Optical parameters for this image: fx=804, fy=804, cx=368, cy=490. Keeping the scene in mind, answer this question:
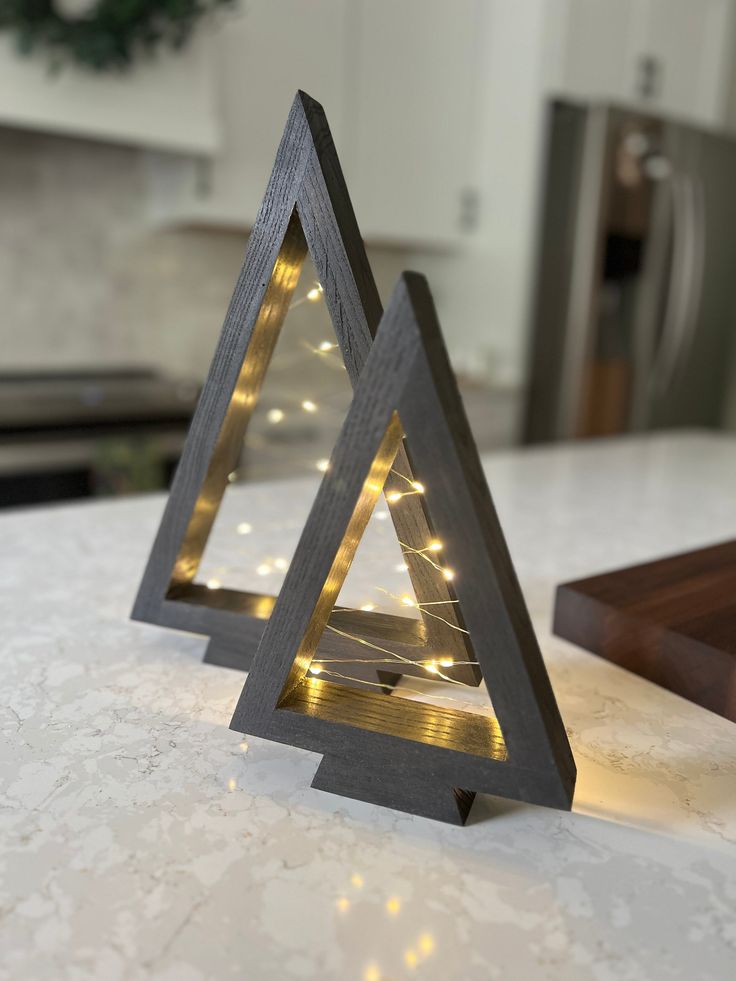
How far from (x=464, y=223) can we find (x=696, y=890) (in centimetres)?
295

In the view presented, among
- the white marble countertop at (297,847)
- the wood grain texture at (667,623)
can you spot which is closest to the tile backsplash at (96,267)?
the white marble countertop at (297,847)

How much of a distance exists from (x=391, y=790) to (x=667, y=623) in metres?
0.32

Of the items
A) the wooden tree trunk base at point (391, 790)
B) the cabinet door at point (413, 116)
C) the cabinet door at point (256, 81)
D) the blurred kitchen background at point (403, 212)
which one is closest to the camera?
the wooden tree trunk base at point (391, 790)

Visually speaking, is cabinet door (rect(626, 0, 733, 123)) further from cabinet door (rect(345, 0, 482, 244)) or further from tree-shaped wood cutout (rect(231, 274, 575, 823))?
tree-shaped wood cutout (rect(231, 274, 575, 823))

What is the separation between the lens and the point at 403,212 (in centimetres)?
294

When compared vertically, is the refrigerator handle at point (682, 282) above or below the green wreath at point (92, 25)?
below

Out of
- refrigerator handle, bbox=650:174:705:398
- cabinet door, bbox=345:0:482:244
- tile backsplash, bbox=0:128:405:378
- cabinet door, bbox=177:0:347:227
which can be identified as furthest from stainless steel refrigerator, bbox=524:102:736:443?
tile backsplash, bbox=0:128:405:378

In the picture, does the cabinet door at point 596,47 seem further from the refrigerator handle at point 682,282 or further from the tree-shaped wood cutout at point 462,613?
the tree-shaped wood cutout at point 462,613

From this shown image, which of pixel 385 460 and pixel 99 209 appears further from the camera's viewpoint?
pixel 99 209

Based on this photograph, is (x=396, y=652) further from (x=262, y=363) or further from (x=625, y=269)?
(x=625, y=269)

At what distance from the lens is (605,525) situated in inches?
47.1

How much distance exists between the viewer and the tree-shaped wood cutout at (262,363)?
584mm

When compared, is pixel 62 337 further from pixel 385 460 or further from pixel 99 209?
pixel 385 460

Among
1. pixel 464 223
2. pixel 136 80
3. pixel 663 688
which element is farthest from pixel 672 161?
pixel 663 688
